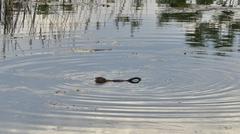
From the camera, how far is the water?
7.63 meters

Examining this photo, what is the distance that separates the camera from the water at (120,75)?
763 centimetres

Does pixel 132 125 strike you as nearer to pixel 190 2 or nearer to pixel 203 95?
pixel 203 95

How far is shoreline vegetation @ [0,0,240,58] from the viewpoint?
14328mm

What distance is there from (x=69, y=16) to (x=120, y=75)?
793cm

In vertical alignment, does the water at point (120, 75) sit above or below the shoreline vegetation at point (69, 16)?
below

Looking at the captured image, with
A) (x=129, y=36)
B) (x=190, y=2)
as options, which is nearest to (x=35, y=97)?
(x=129, y=36)

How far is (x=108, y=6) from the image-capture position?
21.0 metres

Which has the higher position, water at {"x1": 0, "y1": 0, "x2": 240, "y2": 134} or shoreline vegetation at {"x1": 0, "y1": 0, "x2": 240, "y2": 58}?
shoreline vegetation at {"x1": 0, "y1": 0, "x2": 240, "y2": 58}

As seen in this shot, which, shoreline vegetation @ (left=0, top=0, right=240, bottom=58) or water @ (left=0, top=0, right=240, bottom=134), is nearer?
water @ (left=0, top=0, right=240, bottom=134)

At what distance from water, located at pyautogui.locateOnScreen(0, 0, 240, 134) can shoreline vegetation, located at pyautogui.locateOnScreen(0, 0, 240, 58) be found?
0.19 feet

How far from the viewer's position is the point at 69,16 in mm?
17781

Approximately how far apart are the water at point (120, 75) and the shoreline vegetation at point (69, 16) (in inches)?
2.3

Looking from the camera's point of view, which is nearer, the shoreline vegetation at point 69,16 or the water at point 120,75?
the water at point 120,75

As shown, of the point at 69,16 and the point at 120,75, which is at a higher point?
the point at 69,16
